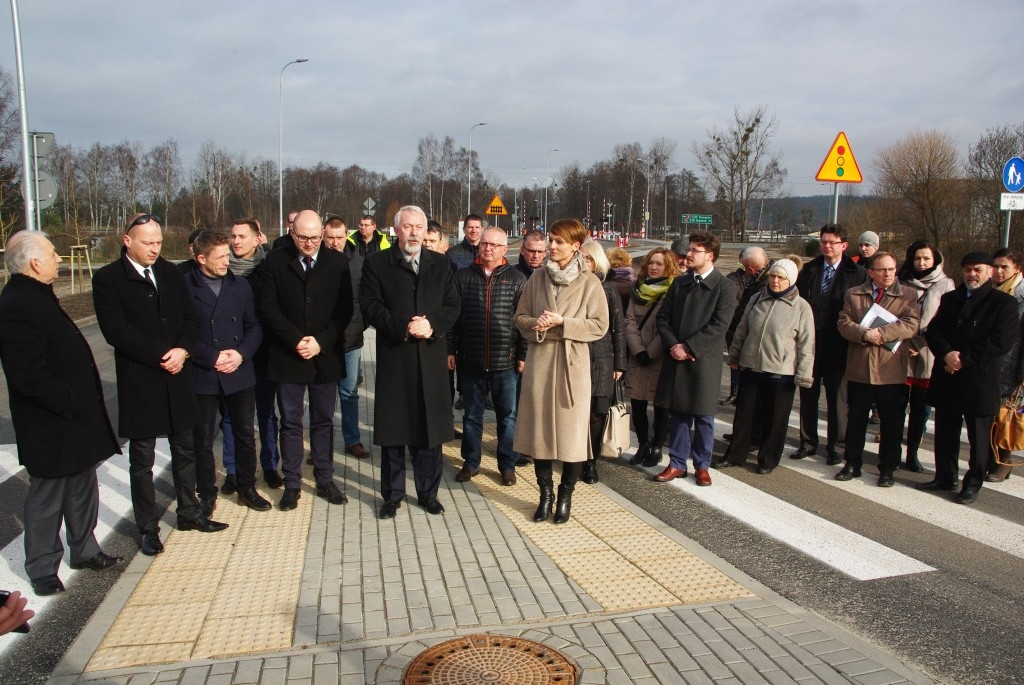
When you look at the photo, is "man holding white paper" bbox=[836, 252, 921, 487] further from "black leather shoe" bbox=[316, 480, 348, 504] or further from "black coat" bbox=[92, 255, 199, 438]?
"black coat" bbox=[92, 255, 199, 438]

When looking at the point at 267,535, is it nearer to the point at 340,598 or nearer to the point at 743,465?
the point at 340,598

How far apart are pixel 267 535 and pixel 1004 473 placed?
6.15m

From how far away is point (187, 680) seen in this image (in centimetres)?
351

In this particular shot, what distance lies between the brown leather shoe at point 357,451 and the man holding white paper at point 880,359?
4.22 metres

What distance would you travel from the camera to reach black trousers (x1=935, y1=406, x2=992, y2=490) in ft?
21.1

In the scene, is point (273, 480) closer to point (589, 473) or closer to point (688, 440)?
point (589, 473)

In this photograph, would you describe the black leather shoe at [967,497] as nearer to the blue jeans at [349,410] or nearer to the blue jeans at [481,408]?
the blue jeans at [481,408]

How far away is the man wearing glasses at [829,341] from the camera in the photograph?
7520 millimetres

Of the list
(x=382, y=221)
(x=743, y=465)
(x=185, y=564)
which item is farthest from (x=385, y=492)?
(x=382, y=221)

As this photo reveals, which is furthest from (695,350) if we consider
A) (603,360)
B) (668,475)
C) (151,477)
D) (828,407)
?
(151,477)

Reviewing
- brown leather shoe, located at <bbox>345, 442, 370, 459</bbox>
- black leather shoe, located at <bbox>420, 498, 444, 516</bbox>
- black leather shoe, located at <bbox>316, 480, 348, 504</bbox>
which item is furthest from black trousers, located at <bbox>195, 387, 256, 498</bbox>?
brown leather shoe, located at <bbox>345, 442, 370, 459</bbox>

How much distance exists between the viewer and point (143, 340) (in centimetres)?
498

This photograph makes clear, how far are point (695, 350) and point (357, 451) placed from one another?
3189mm

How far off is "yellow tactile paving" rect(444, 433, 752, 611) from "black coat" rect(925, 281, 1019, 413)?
2895 millimetres
